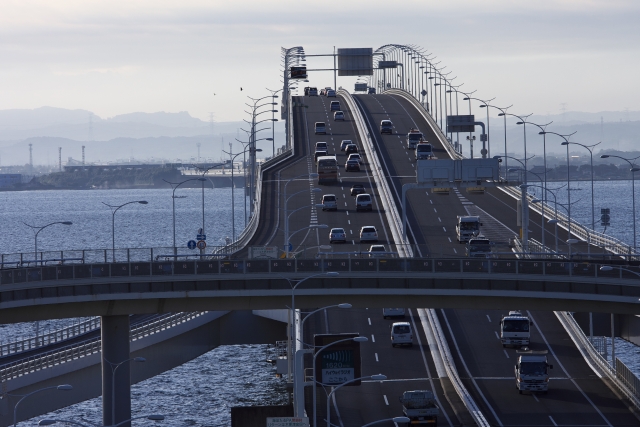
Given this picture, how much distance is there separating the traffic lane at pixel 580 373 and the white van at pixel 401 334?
8.74 meters

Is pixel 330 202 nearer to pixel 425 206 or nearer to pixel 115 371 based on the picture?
pixel 425 206

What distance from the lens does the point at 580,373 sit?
56.9 m

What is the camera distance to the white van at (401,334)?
61.2m

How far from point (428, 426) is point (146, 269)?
15.8 meters

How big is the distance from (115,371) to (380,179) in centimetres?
5679

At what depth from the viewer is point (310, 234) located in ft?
275

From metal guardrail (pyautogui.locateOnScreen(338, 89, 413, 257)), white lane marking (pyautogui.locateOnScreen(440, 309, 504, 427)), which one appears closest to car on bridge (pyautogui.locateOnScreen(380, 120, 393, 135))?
metal guardrail (pyautogui.locateOnScreen(338, 89, 413, 257))

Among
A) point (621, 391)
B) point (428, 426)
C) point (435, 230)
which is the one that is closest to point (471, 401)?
point (428, 426)

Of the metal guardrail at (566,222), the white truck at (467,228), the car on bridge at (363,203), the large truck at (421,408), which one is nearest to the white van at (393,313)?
the white truck at (467,228)

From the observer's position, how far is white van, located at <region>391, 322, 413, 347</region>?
61250 millimetres

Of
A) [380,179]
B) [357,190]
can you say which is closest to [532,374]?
[357,190]

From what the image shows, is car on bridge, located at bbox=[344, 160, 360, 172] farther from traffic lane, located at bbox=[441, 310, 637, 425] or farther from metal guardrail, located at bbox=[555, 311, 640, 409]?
metal guardrail, located at bbox=[555, 311, 640, 409]

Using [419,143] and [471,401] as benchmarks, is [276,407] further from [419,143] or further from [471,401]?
[419,143]

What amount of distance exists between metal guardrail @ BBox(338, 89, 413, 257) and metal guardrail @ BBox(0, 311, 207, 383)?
15.4 meters
